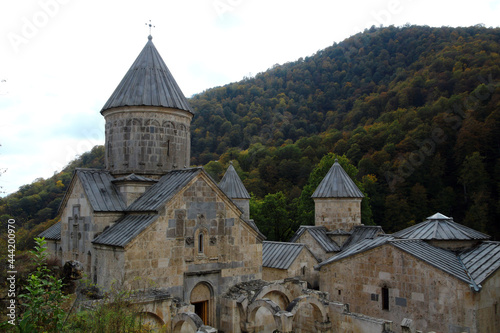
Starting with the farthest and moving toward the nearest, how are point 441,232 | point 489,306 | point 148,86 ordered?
1. point 441,232
2. point 148,86
3. point 489,306

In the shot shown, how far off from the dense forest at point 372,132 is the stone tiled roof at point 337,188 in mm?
9422

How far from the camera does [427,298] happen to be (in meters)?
11.4

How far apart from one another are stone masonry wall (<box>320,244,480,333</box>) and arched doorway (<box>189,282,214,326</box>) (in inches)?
208

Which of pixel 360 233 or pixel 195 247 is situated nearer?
pixel 195 247

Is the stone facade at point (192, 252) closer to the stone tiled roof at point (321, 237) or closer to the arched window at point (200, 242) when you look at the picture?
the arched window at point (200, 242)

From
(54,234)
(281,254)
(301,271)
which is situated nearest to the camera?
(301,271)

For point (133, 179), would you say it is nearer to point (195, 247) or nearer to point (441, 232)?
point (195, 247)

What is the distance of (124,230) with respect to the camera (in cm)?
1040

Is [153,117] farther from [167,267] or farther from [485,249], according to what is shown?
[485,249]

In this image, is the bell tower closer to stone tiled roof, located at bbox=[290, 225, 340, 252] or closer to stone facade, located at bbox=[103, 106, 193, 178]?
stone facade, located at bbox=[103, 106, 193, 178]

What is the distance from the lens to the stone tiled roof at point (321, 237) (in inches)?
762

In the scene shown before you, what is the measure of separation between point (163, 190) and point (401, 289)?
8.07 m

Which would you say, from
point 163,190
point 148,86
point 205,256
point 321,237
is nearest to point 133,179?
point 163,190

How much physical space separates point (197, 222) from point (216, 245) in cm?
95
